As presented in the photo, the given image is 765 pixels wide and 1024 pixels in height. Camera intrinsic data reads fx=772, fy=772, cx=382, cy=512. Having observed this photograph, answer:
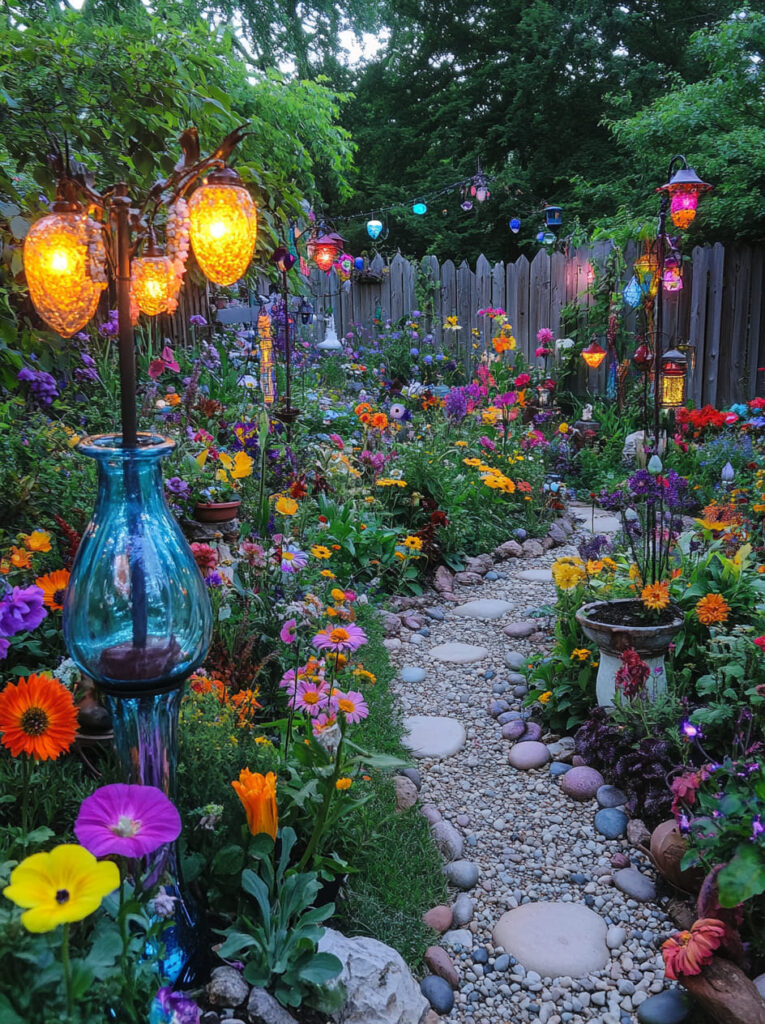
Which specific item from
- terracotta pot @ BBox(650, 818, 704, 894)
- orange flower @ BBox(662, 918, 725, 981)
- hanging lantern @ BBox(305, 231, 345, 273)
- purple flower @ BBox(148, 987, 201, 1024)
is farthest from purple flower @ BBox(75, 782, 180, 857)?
hanging lantern @ BBox(305, 231, 345, 273)

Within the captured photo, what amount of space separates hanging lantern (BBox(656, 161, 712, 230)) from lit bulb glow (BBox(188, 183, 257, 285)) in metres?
2.48

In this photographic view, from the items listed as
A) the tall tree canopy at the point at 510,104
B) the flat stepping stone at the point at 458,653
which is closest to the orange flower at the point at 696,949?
the flat stepping stone at the point at 458,653

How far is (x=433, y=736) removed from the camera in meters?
2.93

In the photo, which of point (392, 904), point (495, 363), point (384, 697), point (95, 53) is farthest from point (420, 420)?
point (392, 904)

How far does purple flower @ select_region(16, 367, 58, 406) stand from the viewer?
10.4ft

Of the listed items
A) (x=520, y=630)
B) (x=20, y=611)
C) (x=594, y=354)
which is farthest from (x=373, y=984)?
(x=594, y=354)

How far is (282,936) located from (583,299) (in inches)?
295

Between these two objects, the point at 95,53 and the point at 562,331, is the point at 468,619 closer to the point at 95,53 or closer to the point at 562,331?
the point at 95,53

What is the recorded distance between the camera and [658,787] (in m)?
2.34

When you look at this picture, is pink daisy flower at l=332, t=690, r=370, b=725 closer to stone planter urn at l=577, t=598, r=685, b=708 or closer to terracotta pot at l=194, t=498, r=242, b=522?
stone planter urn at l=577, t=598, r=685, b=708

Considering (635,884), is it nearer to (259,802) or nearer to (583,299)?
(259,802)

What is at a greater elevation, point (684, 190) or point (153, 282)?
point (684, 190)

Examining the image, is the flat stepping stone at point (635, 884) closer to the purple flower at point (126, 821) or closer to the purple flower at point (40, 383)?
the purple flower at point (126, 821)

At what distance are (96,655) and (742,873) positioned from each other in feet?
4.47
